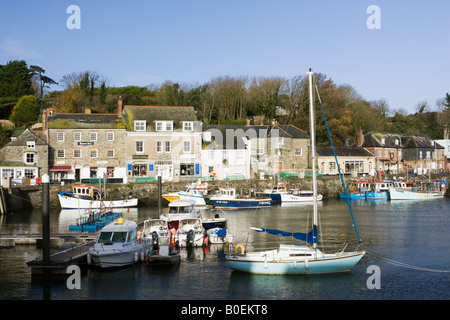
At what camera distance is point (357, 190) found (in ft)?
202

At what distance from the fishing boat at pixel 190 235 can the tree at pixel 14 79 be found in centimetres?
5776

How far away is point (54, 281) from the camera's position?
20875 mm

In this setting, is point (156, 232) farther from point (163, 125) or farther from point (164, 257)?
point (163, 125)

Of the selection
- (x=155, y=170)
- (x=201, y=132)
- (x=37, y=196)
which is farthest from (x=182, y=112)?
(x=37, y=196)

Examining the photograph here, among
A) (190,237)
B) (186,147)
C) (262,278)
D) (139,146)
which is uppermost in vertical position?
(139,146)

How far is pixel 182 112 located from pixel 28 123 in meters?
25.3

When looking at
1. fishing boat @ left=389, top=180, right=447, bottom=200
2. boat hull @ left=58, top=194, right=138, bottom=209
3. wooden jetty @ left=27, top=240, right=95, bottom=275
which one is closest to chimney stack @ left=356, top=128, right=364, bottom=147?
fishing boat @ left=389, top=180, right=447, bottom=200

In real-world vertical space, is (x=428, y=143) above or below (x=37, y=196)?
above

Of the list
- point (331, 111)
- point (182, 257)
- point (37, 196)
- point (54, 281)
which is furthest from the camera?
point (331, 111)

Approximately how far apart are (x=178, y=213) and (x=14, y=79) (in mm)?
57536

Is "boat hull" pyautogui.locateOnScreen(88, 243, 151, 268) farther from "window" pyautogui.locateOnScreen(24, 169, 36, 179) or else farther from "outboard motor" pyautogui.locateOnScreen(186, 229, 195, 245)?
"window" pyautogui.locateOnScreen(24, 169, 36, 179)

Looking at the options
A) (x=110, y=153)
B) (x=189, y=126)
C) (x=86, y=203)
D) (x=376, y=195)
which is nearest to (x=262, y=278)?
(x=86, y=203)
